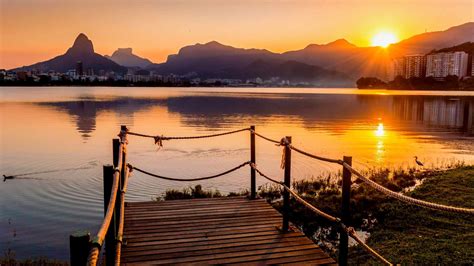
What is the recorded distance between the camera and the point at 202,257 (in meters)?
6.42

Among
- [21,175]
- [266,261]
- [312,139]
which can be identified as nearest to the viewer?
[266,261]

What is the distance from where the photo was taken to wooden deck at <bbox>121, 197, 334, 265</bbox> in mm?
6398

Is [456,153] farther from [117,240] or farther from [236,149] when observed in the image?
[117,240]

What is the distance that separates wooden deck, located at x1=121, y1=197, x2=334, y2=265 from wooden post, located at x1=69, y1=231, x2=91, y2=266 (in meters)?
3.64

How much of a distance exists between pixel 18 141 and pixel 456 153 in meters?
30.4

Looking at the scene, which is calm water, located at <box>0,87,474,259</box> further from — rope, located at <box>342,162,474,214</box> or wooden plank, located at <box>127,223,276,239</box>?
rope, located at <box>342,162,474,214</box>

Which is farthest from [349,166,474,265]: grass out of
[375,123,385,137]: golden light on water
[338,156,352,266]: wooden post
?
[375,123,385,137]: golden light on water

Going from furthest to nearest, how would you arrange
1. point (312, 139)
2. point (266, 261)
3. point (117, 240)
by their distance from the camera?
point (312, 139) → point (266, 261) → point (117, 240)

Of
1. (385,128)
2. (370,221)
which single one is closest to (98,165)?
(370,221)

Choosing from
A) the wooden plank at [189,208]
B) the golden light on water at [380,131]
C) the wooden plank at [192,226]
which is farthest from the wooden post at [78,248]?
the golden light on water at [380,131]

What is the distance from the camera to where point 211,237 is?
732 centimetres

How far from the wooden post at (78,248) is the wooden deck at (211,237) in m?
3.64

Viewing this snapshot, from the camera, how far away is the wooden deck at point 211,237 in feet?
21.0

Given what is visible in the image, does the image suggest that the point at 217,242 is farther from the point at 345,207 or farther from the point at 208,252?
the point at 345,207
